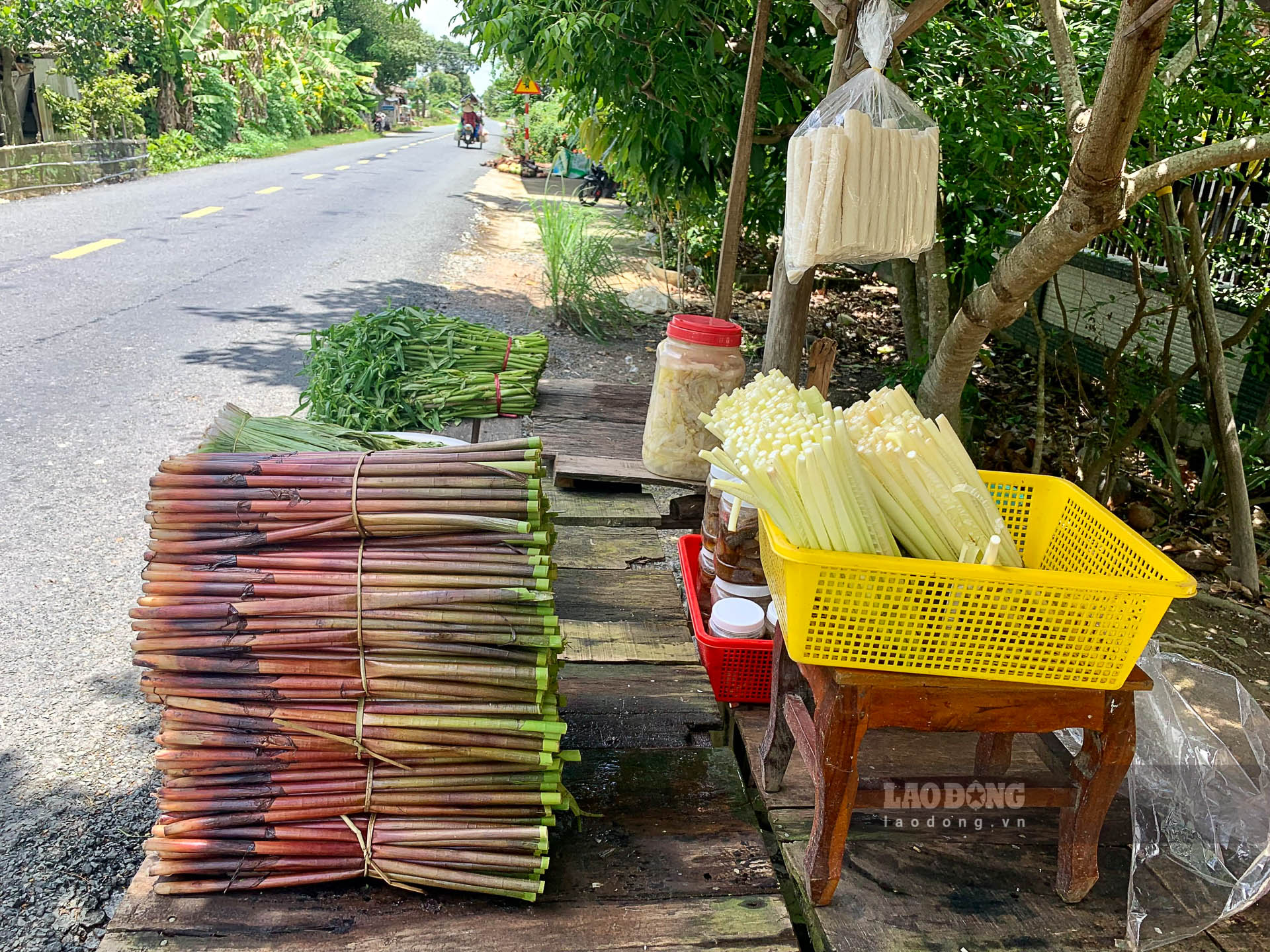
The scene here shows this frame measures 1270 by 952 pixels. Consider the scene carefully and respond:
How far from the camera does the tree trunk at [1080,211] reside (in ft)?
7.02

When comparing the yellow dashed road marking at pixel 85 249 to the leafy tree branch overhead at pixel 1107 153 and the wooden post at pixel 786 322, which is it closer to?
the wooden post at pixel 786 322

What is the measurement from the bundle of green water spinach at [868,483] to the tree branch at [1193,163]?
127 cm

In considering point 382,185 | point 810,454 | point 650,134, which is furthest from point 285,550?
point 382,185

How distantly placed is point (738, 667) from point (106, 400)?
16.3 ft

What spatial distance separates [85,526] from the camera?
4.07 meters

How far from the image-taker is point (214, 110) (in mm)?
23281

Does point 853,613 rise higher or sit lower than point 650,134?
lower

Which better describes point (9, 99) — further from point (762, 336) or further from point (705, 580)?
point (705, 580)

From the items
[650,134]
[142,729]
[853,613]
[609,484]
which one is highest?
[650,134]

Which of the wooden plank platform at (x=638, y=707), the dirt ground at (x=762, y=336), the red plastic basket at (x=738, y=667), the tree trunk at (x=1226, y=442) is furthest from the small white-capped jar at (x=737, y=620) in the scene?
the tree trunk at (x=1226, y=442)

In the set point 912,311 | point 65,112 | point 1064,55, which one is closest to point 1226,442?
point 912,311

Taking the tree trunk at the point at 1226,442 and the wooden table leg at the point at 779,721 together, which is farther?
the tree trunk at the point at 1226,442

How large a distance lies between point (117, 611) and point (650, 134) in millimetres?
3370

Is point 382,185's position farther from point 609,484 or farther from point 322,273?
point 609,484
